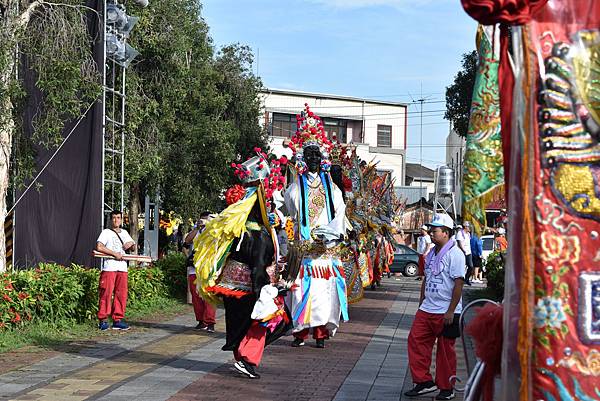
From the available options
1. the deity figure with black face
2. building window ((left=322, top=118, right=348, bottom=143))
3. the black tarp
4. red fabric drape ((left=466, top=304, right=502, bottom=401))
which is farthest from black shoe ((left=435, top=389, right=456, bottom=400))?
building window ((left=322, top=118, right=348, bottom=143))

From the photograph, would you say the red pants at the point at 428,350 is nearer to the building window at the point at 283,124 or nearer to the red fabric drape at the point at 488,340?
the red fabric drape at the point at 488,340

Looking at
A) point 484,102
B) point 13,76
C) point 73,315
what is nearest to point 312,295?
point 73,315

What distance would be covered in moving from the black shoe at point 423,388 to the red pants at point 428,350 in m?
0.04

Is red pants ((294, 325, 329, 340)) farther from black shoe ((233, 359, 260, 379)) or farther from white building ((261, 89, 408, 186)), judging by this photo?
white building ((261, 89, 408, 186))

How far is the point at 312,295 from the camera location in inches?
462

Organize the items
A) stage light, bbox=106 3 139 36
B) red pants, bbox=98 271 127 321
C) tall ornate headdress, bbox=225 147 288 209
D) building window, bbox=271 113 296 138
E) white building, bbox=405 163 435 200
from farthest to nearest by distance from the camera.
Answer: white building, bbox=405 163 435 200 < building window, bbox=271 113 296 138 < stage light, bbox=106 3 139 36 < red pants, bbox=98 271 127 321 < tall ornate headdress, bbox=225 147 288 209

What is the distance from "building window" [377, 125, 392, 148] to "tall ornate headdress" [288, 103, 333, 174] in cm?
4711

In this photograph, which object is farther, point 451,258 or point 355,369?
point 355,369

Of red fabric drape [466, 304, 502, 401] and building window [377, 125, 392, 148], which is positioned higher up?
building window [377, 125, 392, 148]

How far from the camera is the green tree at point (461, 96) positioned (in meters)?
25.0

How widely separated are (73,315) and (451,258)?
6790mm

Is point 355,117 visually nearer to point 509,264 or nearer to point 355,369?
point 355,369

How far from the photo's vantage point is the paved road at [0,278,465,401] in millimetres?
8336

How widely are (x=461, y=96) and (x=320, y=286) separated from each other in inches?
586
